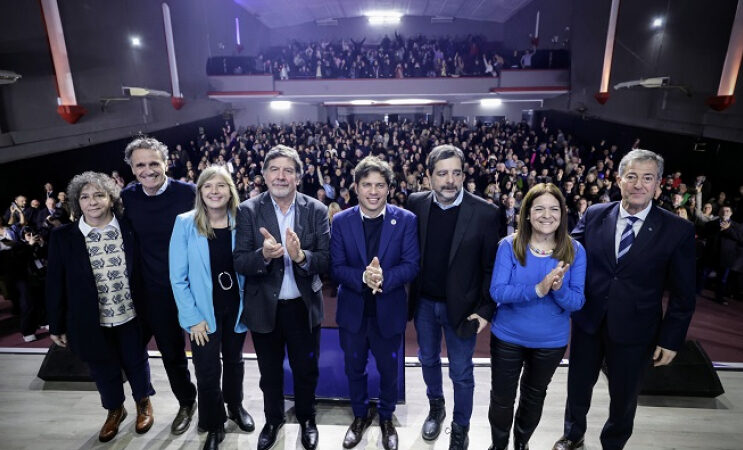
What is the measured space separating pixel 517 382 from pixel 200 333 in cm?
160

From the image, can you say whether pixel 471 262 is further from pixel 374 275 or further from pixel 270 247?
pixel 270 247

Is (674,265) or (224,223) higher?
(224,223)

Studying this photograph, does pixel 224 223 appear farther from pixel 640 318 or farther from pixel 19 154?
pixel 19 154

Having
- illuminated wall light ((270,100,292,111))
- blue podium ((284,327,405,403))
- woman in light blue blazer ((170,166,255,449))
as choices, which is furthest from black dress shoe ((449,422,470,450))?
illuminated wall light ((270,100,292,111))

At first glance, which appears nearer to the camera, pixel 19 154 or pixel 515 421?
pixel 515 421

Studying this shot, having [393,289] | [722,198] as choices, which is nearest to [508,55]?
[722,198]

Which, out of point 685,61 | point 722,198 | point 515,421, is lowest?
point 515,421

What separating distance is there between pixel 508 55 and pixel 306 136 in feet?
31.4

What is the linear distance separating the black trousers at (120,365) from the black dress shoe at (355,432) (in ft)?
4.09

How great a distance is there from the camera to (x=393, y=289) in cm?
205

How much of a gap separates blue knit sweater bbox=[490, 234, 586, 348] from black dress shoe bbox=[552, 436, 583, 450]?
725mm

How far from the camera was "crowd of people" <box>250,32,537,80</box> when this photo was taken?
15.8 meters

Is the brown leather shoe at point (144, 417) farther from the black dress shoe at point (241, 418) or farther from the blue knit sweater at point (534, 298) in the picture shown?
the blue knit sweater at point (534, 298)

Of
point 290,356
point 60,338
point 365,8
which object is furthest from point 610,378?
point 365,8
